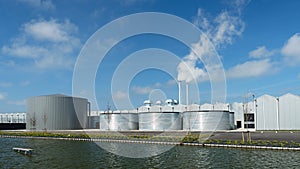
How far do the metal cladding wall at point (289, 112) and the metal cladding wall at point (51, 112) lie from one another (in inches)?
1646

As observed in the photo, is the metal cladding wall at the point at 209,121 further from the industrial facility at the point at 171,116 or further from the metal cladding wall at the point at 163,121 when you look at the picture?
the metal cladding wall at the point at 163,121

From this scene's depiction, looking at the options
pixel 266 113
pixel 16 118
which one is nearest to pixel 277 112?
pixel 266 113

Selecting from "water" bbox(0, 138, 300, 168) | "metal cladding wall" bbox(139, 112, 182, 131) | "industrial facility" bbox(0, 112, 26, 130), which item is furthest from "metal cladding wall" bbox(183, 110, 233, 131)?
"industrial facility" bbox(0, 112, 26, 130)

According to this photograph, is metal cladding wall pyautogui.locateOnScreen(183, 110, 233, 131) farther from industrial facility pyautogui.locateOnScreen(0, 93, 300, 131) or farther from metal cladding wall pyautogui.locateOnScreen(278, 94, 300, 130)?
metal cladding wall pyautogui.locateOnScreen(278, 94, 300, 130)

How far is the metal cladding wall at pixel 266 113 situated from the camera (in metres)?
46.8

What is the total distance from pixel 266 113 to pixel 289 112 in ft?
11.6

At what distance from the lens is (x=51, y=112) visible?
59.8m

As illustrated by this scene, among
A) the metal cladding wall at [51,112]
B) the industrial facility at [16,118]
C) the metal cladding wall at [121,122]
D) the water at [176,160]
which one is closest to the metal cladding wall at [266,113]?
the metal cladding wall at [121,122]

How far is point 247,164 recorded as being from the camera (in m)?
17.2

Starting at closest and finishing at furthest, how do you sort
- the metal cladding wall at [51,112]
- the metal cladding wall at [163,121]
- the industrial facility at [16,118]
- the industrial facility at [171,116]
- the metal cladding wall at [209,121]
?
the industrial facility at [171,116] → the metal cladding wall at [209,121] → the metal cladding wall at [163,121] → the metal cladding wall at [51,112] → the industrial facility at [16,118]

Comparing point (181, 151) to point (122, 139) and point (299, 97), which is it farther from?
point (299, 97)

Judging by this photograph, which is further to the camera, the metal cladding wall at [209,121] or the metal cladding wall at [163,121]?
the metal cladding wall at [163,121]

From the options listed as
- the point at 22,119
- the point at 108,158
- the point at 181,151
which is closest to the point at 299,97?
the point at 181,151

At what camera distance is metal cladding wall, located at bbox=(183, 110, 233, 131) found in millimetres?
50188
